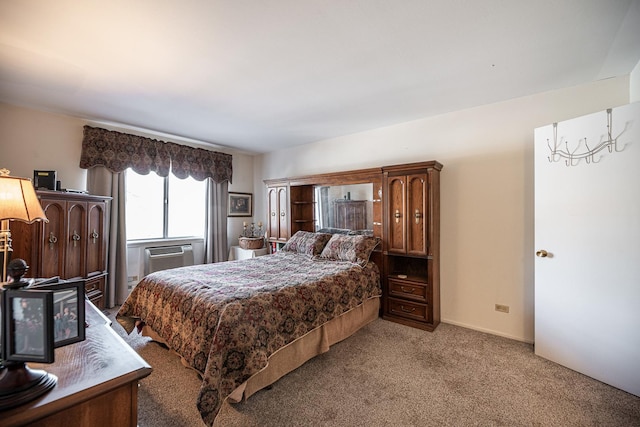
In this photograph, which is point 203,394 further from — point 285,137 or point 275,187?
point 285,137

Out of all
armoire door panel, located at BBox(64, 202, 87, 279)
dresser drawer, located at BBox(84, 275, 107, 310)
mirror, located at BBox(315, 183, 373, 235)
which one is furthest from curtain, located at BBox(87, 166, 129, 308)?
mirror, located at BBox(315, 183, 373, 235)

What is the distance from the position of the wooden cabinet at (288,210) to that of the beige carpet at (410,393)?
223 cm

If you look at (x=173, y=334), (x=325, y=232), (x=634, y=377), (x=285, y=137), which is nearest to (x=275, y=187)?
(x=285, y=137)

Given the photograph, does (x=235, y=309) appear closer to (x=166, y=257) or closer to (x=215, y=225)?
(x=166, y=257)

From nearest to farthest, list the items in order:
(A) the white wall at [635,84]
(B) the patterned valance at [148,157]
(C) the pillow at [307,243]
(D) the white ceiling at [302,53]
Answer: (D) the white ceiling at [302,53]
(A) the white wall at [635,84]
(B) the patterned valance at [148,157]
(C) the pillow at [307,243]

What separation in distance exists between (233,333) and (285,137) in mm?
3351

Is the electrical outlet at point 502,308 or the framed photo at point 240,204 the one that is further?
the framed photo at point 240,204

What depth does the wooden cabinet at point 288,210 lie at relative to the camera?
445cm

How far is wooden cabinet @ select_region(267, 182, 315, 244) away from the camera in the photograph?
14.6 ft

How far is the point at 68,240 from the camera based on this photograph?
297 centimetres

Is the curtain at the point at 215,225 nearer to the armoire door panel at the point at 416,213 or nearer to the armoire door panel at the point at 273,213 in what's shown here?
the armoire door panel at the point at 273,213

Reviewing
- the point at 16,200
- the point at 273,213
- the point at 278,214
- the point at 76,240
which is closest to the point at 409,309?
the point at 278,214

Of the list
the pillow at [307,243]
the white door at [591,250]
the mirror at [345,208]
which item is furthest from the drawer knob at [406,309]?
the pillow at [307,243]

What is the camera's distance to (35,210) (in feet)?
4.15
